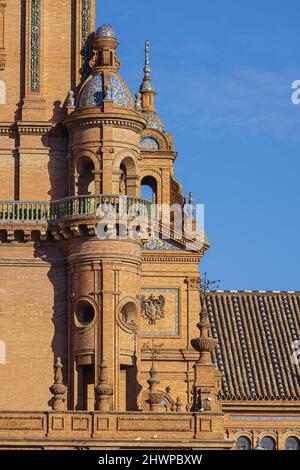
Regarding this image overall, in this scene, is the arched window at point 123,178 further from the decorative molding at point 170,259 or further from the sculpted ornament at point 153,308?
the sculpted ornament at point 153,308

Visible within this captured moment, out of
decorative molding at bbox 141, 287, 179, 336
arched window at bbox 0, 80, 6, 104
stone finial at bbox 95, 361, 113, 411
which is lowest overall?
stone finial at bbox 95, 361, 113, 411

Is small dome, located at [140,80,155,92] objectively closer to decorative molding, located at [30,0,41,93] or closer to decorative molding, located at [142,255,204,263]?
decorative molding, located at [142,255,204,263]

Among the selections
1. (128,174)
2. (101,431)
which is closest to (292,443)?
(128,174)

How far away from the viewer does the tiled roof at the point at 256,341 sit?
86.9m

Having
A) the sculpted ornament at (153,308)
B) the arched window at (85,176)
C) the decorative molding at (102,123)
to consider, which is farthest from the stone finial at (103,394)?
the sculpted ornament at (153,308)

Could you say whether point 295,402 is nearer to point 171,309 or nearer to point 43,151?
point 171,309

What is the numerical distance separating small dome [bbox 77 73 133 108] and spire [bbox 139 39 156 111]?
1236 centimetres

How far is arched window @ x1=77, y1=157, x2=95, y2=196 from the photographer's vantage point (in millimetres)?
73900

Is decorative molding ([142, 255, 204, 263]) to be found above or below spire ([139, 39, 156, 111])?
below

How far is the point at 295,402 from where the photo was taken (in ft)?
285

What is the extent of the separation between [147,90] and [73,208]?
1588 cm

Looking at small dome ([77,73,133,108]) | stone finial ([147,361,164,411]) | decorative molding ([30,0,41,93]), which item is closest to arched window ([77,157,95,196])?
small dome ([77,73,133,108])

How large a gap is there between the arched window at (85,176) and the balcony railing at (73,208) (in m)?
0.83

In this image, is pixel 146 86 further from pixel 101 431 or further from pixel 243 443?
pixel 101 431
